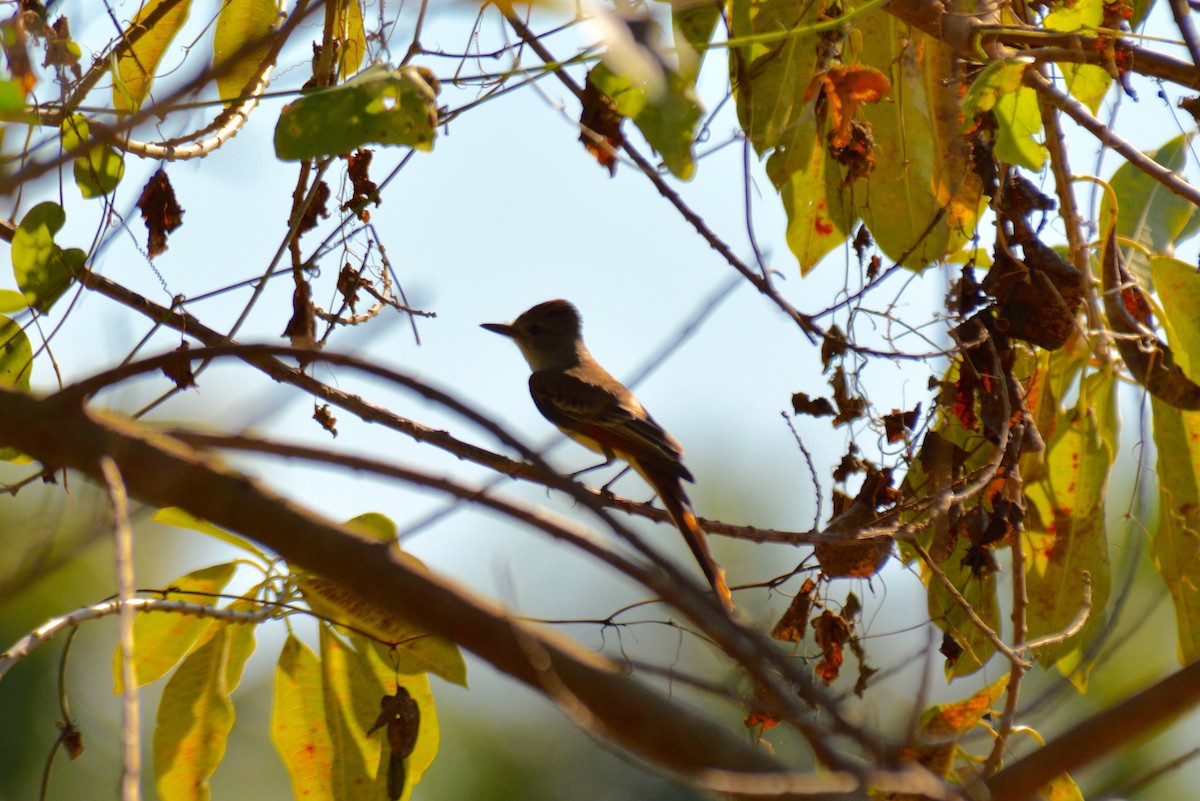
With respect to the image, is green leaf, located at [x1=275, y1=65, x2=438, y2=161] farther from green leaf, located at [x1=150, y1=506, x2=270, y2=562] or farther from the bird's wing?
the bird's wing

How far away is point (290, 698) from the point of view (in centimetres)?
302

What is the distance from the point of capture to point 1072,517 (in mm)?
3791

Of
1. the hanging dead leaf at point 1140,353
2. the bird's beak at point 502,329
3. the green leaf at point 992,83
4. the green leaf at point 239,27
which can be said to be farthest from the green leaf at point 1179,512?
the bird's beak at point 502,329

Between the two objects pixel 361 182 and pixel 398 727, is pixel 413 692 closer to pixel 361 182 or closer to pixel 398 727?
pixel 398 727

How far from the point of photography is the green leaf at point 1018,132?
127 inches

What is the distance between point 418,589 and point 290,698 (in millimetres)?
1842

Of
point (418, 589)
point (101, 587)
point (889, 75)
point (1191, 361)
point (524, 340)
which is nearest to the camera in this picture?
point (418, 589)

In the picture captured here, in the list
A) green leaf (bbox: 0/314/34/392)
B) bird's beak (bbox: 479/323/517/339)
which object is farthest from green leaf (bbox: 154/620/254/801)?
bird's beak (bbox: 479/323/517/339)

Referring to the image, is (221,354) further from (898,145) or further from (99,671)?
(99,671)

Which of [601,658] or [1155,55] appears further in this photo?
[1155,55]

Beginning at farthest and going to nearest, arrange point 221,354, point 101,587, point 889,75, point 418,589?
1. point 101,587
2. point 889,75
3. point 221,354
4. point 418,589

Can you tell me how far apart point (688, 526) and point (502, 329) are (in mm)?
2509

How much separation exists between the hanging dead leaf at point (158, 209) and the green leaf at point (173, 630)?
1.03 metres

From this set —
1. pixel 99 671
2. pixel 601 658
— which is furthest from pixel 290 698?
pixel 99 671
